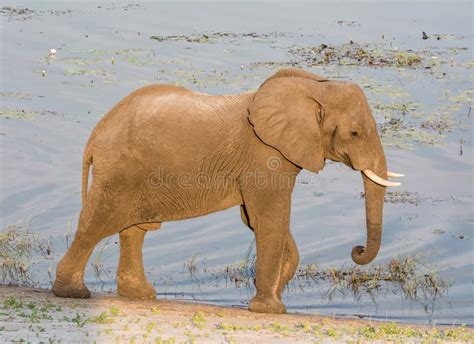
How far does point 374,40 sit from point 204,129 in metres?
14.1

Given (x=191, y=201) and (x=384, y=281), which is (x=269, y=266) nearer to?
(x=191, y=201)

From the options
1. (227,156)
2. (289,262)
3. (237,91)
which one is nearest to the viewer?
(227,156)

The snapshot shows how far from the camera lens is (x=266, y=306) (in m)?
11.6

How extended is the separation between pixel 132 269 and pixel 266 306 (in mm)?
1297

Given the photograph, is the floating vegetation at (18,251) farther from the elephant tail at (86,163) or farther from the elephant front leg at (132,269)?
the elephant tail at (86,163)

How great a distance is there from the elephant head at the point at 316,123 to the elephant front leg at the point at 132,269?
1.58 m

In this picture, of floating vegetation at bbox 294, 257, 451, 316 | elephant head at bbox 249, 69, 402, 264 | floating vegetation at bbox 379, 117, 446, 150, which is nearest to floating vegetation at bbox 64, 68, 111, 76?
floating vegetation at bbox 379, 117, 446, 150

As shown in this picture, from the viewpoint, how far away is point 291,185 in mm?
11469

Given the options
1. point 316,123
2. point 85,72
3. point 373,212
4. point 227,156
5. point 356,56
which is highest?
point 316,123

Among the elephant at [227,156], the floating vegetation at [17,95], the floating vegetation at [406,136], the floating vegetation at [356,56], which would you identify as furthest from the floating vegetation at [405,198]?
the floating vegetation at [356,56]

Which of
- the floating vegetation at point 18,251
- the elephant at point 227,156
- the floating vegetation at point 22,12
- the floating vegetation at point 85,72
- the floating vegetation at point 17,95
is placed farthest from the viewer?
the floating vegetation at point 22,12

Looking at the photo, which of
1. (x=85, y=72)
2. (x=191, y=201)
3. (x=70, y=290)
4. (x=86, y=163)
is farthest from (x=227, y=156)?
(x=85, y=72)

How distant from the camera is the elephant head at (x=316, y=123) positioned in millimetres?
11406

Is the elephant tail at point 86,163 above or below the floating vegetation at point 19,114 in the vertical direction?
above
